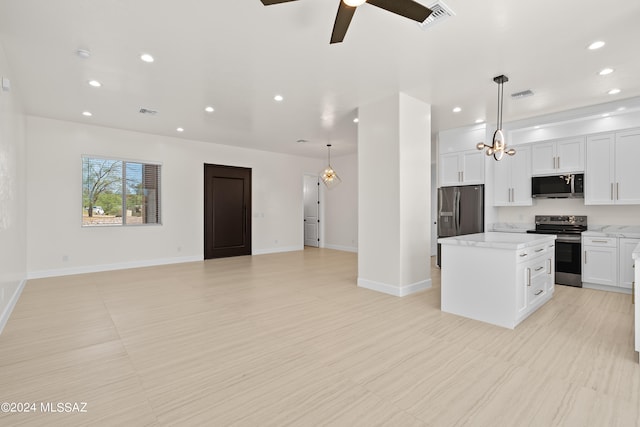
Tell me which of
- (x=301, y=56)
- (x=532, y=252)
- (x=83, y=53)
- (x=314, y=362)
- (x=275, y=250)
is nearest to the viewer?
(x=314, y=362)

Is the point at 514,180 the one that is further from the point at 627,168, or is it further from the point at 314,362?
the point at 314,362

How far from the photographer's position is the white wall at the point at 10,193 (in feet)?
10.6

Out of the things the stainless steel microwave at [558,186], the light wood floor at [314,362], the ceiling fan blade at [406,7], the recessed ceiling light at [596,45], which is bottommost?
the light wood floor at [314,362]

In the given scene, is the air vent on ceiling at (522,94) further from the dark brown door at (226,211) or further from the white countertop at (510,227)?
the dark brown door at (226,211)

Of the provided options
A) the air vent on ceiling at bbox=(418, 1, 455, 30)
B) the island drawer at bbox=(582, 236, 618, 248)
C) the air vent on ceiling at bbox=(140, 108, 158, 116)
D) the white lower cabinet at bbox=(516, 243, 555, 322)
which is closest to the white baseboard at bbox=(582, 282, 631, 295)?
the island drawer at bbox=(582, 236, 618, 248)

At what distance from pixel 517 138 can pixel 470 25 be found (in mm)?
3610

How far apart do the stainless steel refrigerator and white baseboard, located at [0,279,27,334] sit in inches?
257

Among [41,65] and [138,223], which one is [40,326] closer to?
[41,65]

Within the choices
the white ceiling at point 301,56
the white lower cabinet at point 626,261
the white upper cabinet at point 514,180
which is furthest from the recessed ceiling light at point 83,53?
the white lower cabinet at point 626,261

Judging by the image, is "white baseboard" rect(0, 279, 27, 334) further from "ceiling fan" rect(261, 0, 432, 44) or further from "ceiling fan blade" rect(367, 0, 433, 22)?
"ceiling fan blade" rect(367, 0, 433, 22)

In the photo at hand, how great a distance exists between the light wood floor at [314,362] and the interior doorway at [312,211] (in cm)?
574

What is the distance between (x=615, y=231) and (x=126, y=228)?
27.7 feet

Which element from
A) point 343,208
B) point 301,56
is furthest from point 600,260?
point 343,208

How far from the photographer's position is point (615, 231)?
465cm
